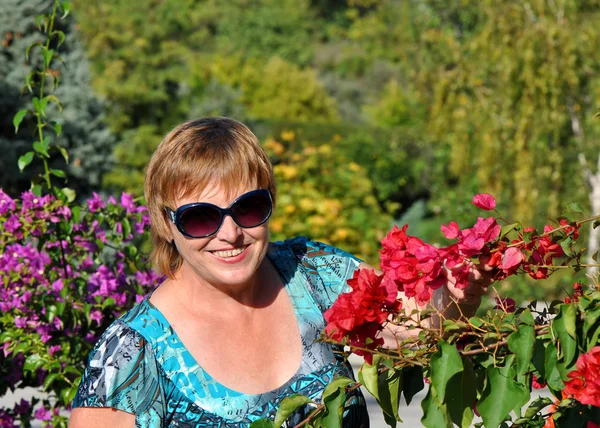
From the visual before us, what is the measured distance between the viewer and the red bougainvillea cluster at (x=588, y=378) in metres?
1.14

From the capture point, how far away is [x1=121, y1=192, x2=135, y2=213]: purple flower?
2828mm

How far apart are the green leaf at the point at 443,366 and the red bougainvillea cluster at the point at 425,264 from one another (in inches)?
5.7

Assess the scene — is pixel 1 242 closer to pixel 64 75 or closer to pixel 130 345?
pixel 130 345

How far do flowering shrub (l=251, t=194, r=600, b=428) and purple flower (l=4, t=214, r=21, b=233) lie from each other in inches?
58.5

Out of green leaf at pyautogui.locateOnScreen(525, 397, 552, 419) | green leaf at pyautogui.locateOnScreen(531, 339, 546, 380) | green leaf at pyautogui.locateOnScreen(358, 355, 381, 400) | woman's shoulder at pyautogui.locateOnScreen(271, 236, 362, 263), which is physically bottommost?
woman's shoulder at pyautogui.locateOnScreen(271, 236, 362, 263)

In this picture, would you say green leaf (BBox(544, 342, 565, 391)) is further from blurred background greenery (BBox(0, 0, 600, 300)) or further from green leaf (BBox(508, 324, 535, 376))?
blurred background greenery (BBox(0, 0, 600, 300))

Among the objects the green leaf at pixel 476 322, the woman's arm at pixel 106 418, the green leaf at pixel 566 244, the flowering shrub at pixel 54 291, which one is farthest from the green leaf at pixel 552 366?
the flowering shrub at pixel 54 291

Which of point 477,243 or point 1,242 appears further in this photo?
point 1,242

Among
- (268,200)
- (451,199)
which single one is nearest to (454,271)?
(268,200)

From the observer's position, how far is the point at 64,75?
7.64 metres

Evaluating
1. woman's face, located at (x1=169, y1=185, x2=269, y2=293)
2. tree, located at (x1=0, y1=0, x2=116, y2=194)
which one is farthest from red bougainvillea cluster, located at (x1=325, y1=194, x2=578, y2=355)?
tree, located at (x1=0, y1=0, x2=116, y2=194)

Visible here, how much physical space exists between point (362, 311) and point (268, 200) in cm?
62

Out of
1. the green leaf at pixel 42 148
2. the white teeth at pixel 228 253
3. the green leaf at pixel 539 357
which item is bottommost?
the green leaf at pixel 42 148

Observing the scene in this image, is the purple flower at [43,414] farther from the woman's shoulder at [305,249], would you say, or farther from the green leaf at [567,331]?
the green leaf at [567,331]
